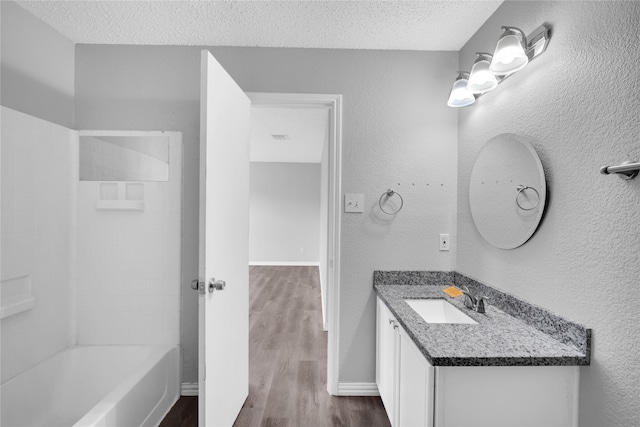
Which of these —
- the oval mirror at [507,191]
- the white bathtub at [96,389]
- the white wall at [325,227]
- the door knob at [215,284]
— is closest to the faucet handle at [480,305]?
the oval mirror at [507,191]

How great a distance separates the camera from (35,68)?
Result: 1788mm

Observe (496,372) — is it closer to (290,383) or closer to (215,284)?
(215,284)

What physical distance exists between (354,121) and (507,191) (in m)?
1.01

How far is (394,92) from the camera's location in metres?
2.07

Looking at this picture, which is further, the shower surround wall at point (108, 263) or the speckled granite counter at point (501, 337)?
the shower surround wall at point (108, 263)

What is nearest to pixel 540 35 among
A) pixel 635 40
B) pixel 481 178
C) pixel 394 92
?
pixel 635 40

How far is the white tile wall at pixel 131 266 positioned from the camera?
2.03 metres

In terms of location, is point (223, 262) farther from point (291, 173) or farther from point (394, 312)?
point (291, 173)

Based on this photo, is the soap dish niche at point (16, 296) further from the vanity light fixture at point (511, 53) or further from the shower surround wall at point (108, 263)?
the vanity light fixture at point (511, 53)

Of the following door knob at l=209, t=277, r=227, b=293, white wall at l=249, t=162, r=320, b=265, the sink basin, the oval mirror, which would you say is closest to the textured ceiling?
the oval mirror

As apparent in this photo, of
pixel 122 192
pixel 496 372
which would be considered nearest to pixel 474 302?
pixel 496 372

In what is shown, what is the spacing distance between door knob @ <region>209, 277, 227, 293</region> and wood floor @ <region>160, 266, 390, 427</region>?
0.91 meters

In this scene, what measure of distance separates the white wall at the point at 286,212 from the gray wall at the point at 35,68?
195 inches

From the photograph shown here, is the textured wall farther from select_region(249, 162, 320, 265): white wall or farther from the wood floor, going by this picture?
select_region(249, 162, 320, 265): white wall
